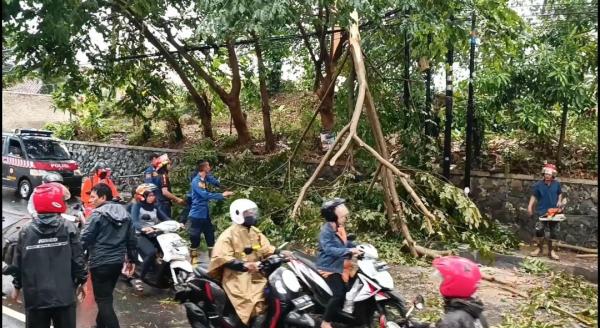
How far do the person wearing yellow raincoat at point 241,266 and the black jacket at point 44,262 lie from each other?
4.59ft

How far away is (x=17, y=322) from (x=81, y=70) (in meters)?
9.52

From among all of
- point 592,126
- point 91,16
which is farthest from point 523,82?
point 91,16

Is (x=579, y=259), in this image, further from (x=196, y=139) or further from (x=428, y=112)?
(x=196, y=139)

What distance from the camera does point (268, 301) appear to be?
546 centimetres

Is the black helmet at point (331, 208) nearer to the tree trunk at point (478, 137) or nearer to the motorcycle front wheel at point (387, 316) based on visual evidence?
the motorcycle front wheel at point (387, 316)

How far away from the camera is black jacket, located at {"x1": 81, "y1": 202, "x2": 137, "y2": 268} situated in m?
5.29

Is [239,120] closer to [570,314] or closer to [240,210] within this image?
[240,210]

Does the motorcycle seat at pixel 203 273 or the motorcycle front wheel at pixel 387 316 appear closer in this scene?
the motorcycle front wheel at pixel 387 316

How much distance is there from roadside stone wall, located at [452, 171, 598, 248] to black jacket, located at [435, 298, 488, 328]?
7.87 m

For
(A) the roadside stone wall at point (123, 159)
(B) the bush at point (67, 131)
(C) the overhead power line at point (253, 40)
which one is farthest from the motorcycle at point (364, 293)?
(B) the bush at point (67, 131)

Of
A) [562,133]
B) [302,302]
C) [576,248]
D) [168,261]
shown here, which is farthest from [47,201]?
[562,133]

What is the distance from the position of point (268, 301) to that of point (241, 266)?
18.5 inches

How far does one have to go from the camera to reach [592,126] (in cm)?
1135

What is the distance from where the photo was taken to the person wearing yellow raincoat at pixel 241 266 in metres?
5.34
